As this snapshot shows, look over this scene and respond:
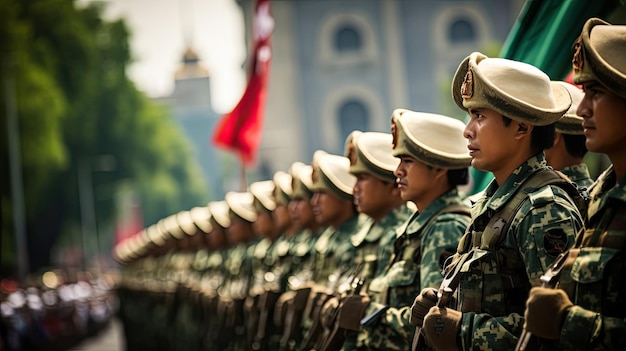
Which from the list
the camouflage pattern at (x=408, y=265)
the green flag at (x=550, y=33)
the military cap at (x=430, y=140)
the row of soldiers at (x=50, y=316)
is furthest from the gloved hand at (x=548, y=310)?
the row of soldiers at (x=50, y=316)

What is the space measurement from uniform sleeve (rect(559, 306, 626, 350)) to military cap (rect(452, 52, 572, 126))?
1107 mm

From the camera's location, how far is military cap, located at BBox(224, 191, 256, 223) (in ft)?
45.3

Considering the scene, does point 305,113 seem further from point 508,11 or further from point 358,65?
point 508,11

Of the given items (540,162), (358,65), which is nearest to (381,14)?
(358,65)

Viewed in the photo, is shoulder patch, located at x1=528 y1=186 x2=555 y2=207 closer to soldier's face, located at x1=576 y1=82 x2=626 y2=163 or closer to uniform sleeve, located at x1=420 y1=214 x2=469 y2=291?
soldier's face, located at x1=576 y1=82 x2=626 y2=163

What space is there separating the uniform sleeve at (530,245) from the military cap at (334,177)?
159 inches

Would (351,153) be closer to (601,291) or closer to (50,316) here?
(601,291)

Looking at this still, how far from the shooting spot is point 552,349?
457 cm

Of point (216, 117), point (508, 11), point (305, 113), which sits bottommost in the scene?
point (216, 117)

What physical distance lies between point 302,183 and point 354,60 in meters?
53.9

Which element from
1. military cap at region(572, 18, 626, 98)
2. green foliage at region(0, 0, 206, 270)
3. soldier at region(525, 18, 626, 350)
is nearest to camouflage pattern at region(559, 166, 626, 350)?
soldier at region(525, 18, 626, 350)

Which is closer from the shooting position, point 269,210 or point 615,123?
point 615,123

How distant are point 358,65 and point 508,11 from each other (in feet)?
23.0

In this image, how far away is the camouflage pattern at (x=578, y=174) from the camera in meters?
6.41
